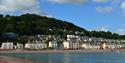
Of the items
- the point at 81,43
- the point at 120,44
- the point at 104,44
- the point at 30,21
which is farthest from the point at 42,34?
the point at 120,44

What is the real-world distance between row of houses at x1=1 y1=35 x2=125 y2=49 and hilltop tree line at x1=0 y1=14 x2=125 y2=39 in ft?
15.7

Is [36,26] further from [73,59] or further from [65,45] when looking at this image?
[73,59]

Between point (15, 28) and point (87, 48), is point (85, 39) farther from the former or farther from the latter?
point (15, 28)

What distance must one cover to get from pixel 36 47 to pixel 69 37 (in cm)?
2652

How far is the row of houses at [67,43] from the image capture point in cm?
14625

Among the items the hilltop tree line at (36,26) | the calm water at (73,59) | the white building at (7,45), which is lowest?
the calm water at (73,59)

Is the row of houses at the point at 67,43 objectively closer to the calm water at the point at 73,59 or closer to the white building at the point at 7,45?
the white building at the point at 7,45

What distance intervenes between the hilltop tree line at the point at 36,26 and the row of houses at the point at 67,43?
4.77m

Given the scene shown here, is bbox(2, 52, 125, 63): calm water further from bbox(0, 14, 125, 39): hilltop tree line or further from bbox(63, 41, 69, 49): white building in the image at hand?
bbox(63, 41, 69, 49): white building

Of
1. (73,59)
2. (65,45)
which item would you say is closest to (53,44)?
(65,45)

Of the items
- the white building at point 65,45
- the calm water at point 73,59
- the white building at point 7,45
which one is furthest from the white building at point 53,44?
the calm water at point 73,59

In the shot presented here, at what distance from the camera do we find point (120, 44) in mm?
188500

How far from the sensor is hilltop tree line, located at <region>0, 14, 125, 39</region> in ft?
484

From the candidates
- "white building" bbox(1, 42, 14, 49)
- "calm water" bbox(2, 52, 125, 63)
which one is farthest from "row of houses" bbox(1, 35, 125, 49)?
"calm water" bbox(2, 52, 125, 63)
